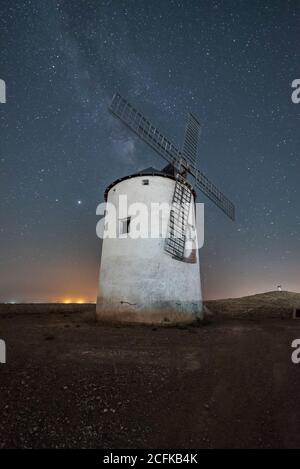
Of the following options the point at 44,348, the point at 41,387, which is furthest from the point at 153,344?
the point at 41,387

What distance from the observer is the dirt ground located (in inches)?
141

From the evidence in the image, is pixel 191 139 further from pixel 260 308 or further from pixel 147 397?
pixel 147 397

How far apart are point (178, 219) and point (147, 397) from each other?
11.3 metres

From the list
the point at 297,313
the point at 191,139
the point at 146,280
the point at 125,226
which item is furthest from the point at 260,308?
the point at 191,139

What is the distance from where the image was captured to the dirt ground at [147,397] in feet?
11.7

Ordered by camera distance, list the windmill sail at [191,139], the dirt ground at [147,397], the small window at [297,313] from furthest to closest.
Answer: the windmill sail at [191,139], the small window at [297,313], the dirt ground at [147,397]

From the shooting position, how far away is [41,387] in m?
4.71

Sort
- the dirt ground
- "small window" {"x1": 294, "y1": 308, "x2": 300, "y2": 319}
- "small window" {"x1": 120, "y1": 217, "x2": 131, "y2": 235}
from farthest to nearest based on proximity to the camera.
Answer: "small window" {"x1": 294, "y1": 308, "x2": 300, "y2": 319}
"small window" {"x1": 120, "y1": 217, "x2": 131, "y2": 235}
the dirt ground

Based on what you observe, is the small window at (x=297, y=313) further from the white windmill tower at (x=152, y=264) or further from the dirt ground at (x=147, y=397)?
the dirt ground at (x=147, y=397)

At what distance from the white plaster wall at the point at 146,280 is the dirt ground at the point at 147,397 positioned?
5147 millimetres

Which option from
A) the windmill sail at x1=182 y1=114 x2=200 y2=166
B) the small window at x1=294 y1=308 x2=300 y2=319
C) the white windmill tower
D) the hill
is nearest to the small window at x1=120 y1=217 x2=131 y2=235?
Result: the white windmill tower

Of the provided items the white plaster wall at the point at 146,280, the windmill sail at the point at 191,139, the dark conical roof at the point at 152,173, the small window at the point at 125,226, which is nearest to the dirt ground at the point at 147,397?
the white plaster wall at the point at 146,280

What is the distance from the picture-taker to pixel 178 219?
15.0 metres

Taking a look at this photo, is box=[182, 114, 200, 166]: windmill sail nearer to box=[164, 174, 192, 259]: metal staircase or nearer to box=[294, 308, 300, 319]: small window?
box=[164, 174, 192, 259]: metal staircase
